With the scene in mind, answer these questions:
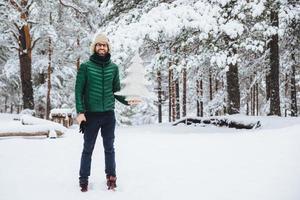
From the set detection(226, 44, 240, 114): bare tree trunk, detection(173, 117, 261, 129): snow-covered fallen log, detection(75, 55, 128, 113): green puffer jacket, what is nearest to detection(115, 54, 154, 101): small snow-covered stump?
detection(75, 55, 128, 113): green puffer jacket

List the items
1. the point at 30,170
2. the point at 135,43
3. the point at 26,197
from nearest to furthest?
the point at 26,197 < the point at 30,170 < the point at 135,43

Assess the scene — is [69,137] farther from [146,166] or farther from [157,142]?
[146,166]

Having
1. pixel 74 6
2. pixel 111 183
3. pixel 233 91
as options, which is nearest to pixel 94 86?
pixel 111 183

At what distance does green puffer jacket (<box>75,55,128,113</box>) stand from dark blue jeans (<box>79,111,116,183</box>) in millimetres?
121

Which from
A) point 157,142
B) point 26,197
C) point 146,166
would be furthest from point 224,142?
point 26,197

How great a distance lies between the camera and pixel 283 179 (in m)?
5.85

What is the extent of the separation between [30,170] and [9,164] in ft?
2.49

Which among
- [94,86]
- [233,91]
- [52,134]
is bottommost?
[52,134]

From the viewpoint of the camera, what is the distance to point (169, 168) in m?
6.88

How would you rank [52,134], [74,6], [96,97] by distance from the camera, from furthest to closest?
[74,6] < [52,134] < [96,97]

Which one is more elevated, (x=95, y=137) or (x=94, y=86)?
(x=94, y=86)

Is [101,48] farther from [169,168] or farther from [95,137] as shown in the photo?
[169,168]

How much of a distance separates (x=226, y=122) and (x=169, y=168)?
7.65m

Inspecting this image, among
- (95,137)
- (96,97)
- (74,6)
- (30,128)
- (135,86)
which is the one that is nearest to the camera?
(96,97)
